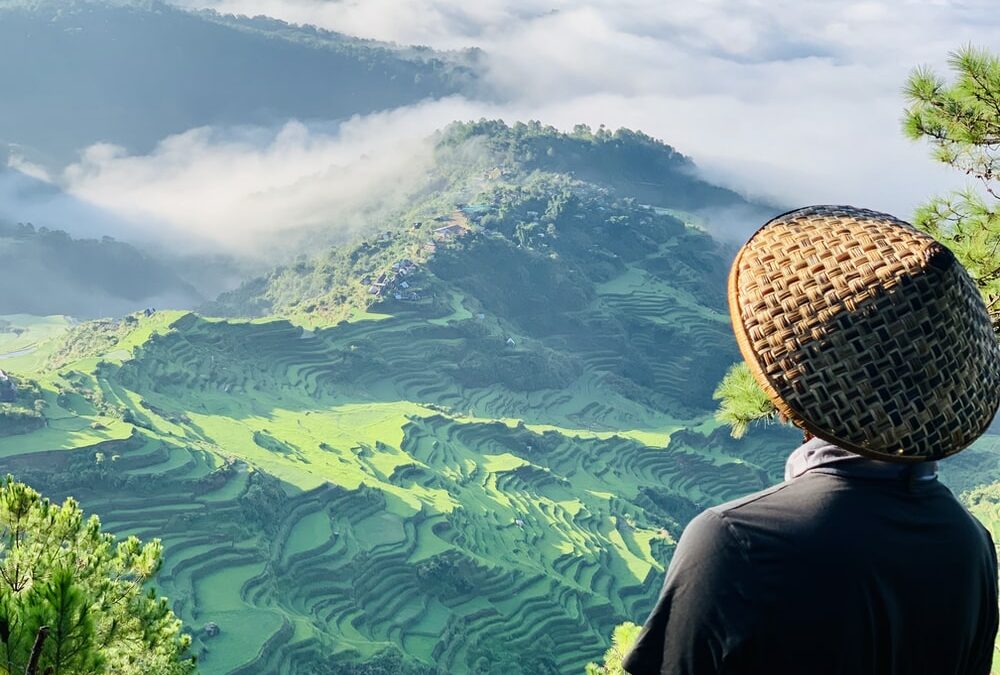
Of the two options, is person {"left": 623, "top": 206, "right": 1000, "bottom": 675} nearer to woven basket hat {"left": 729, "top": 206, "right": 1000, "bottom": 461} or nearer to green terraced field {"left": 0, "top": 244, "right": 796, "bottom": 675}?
woven basket hat {"left": 729, "top": 206, "right": 1000, "bottom": 461}

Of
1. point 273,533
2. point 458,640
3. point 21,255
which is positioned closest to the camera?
point 458,640

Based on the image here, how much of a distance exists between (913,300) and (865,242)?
85 mm

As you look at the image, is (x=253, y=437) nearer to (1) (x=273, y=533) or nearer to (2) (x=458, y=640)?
(1) (x=273, y=533)

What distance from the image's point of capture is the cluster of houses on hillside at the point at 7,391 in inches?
1426

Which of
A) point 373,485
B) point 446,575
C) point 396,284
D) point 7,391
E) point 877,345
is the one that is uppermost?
point 877,345

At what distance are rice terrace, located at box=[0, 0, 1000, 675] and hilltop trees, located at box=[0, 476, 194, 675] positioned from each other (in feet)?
4.36

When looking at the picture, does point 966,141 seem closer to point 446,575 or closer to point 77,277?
point 446,575

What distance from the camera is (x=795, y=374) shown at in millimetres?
922

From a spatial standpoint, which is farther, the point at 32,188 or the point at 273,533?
the point at 32,188

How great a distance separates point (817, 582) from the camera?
0.87m

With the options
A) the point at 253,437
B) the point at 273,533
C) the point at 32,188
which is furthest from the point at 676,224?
the point at 32,188

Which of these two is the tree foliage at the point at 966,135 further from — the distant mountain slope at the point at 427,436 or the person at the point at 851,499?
the distant mountain slope at the point at 427,436

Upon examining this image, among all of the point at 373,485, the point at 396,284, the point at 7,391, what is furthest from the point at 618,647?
the point at 396,284

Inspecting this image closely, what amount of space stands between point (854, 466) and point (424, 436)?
49.1m
